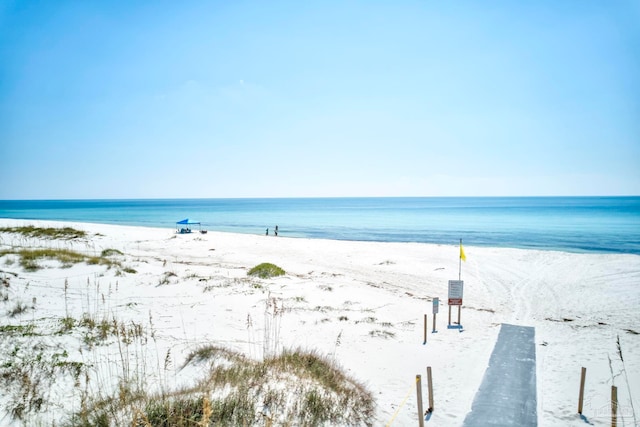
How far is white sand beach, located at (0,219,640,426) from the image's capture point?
692 cm

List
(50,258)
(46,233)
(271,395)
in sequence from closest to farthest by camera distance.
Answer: (271,395)
(50,258)
(46,233)

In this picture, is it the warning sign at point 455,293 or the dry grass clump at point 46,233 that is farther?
the dry grass clump at point 46,233

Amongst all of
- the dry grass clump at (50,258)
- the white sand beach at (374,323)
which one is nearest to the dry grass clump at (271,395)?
the white sand beach at (374,323)

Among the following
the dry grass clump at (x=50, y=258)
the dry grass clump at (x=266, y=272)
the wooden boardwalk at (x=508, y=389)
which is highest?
the dry grass clump at (x=50, y=258)

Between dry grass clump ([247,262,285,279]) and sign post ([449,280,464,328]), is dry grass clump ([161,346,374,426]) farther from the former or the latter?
dry grass clump ([247,262,285,279])

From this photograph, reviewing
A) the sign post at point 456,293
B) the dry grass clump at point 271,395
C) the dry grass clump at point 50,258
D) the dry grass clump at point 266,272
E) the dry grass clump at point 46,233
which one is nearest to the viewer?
the dry grass clump at point 271,395

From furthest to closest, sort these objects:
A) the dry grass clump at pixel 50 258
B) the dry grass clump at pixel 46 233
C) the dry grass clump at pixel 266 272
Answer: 1. the dry grass clump at pixel 46 233
2. the dry grass clump at pixel 266 272
3. the dry grass clump at pixel 50 258

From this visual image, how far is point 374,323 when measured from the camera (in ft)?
39.8

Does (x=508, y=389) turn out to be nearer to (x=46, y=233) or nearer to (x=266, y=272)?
(x=266, y=272)

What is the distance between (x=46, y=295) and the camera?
1084cm

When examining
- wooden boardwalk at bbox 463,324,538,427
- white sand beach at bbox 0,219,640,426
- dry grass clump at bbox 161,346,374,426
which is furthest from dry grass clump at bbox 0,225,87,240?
wooden boardwalk at bbox 463,324,538,427

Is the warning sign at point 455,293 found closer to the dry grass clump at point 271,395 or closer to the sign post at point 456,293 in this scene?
the sign post at point 456,293

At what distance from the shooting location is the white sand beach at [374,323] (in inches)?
272

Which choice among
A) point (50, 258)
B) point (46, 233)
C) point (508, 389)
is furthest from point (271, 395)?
point (46, 233)
